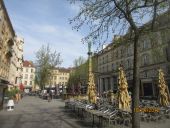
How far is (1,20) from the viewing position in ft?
116

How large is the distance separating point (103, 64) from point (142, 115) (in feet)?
165

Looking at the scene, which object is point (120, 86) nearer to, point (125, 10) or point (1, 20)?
point (125, 10)

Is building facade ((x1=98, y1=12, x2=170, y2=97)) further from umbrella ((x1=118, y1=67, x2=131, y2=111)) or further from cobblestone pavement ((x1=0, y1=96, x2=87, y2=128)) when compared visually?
cobblestone pavement ((x1=0, y1=96, x2=87, y2=128))

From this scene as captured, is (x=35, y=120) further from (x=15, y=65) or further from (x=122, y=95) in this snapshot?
(x=15, y=65)

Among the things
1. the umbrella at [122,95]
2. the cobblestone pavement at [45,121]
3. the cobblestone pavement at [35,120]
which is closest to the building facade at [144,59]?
the umbrella at [122,95]

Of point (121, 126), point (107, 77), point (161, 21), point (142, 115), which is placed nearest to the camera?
point (161, 21)

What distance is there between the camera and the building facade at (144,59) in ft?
35.7

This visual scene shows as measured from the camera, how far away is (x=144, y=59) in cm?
4359

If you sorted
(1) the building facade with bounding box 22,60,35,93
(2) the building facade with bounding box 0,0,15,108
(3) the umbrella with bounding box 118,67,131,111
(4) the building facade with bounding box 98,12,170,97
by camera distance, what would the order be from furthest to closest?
1. (1) the building facade with bounding box 22,60,35,93
2. (2) the building facade with bounding box 0,0,15,108
3. (3) the umbrella with bounding box 118,67,131,111
4. (4) the building facade with bounding box 98,12,170,97

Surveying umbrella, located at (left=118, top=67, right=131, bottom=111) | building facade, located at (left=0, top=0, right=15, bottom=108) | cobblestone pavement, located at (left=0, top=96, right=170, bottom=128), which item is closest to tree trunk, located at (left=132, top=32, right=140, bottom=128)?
cobblestone pavement, located at (left=0, top=96, right=170, bottom=128)

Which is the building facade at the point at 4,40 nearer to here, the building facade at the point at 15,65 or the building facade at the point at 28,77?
the building facade at the point at 15,65

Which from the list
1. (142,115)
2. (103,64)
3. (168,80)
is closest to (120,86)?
(142,115)

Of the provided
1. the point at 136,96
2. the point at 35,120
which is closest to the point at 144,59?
the point at 35,120

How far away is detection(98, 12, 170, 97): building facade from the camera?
35.7 feet
